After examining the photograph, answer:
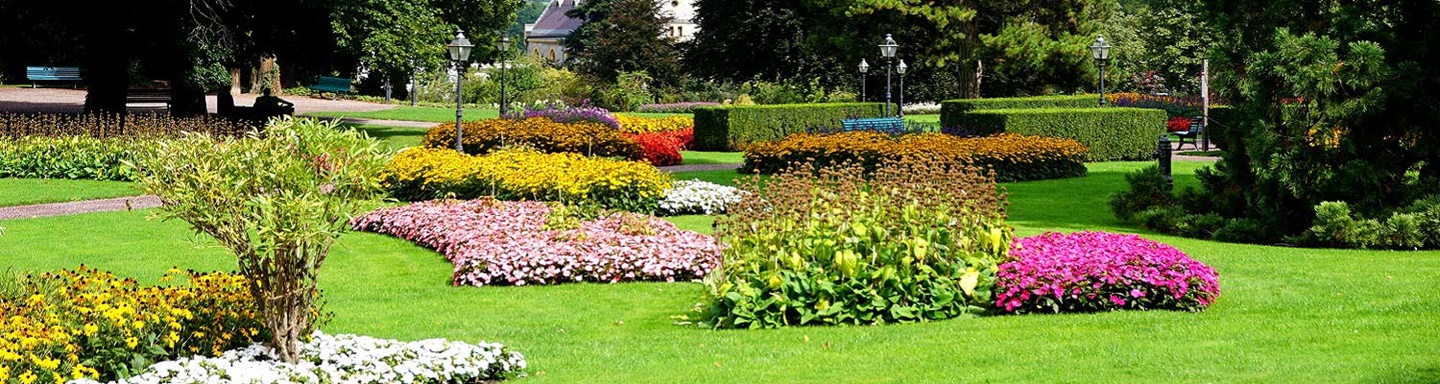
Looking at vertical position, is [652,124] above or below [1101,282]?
above

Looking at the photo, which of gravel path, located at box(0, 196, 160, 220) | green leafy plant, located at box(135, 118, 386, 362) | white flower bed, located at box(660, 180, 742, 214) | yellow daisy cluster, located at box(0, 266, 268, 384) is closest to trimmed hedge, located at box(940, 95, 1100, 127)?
white flower bed, located at box(660, 180, 742, 214)

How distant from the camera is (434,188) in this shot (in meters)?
16.8

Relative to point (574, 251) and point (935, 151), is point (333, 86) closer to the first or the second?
point (935, 151)

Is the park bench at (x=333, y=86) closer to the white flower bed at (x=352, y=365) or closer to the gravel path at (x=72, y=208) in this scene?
the gravel path at (x=72, y=208)

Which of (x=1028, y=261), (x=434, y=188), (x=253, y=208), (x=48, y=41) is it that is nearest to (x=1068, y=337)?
(x=1028, y=261)

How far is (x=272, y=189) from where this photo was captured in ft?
20.4

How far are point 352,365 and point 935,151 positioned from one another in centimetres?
1338

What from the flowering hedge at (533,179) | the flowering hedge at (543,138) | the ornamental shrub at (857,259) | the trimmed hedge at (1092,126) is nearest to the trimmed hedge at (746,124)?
the trimmed hedge at (1092,126)

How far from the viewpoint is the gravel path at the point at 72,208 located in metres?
15.8

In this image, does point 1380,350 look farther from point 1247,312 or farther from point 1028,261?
point 1028,261

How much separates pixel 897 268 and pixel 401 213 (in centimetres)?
690

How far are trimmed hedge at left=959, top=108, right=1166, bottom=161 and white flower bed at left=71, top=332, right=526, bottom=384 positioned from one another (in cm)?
1736

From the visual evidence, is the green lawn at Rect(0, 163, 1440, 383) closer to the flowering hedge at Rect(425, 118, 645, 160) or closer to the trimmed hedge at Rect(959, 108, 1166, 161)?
the flowering hedge at Rect(425, 118, 645, 160)

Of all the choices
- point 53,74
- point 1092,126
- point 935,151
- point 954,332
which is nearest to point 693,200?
point 935,151
